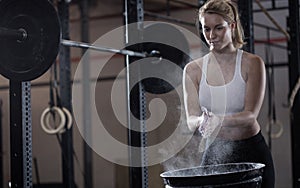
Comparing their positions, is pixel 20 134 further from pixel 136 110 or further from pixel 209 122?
pixel 136 110

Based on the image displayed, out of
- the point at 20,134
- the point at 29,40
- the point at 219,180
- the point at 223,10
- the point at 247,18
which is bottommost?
the point at 219,180

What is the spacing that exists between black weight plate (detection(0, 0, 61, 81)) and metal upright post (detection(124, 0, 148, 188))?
3.10ft

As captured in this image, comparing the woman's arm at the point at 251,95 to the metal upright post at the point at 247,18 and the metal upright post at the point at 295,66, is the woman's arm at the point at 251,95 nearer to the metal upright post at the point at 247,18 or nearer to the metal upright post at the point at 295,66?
the metal upright post at the point at 247,18

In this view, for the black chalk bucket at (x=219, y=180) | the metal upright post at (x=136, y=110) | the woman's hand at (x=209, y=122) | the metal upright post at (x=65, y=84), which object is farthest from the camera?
the metal upright post at (x=65, y=84)

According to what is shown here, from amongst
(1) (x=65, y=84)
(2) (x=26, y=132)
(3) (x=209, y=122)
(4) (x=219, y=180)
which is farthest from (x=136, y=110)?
(1) (x=65, y=84)

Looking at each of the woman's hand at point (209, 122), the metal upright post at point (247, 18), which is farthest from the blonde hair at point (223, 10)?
the metal upright post at point (247, 18)

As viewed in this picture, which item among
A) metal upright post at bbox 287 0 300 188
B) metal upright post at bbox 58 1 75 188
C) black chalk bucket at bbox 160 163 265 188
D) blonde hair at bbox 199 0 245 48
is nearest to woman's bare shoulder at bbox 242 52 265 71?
blonde hair at bbox 199 0 245 48

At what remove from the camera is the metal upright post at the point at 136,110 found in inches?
130

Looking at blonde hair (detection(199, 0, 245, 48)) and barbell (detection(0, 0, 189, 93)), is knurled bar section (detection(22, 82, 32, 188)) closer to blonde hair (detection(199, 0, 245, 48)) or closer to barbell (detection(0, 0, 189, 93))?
barbell (detection(0, 0, 189, 93))

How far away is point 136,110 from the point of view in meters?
3.31

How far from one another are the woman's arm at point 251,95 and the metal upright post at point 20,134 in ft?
2.75

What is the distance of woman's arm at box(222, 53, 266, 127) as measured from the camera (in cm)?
240

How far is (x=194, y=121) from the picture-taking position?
2404 millimetres

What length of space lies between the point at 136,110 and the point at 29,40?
3.39 ft
